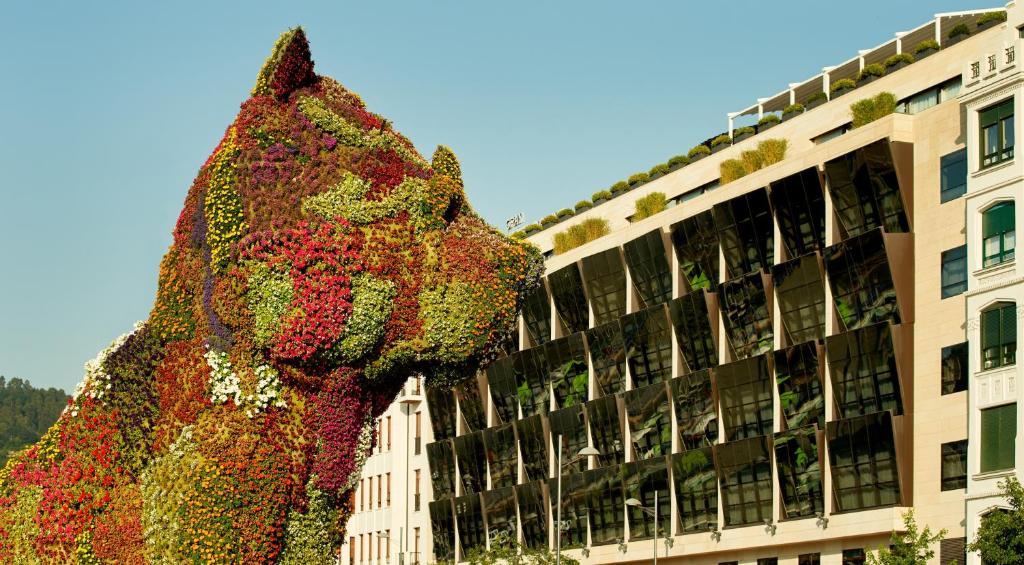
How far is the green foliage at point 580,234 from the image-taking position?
7400 cm

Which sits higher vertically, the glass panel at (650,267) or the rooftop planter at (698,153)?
the rooftop planter at (698,153)

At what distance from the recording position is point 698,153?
69500 millimetres

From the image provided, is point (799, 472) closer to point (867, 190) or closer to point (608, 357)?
point (867, 190)

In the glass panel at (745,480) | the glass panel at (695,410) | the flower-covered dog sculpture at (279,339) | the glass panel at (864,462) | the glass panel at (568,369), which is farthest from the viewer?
the glass panel at (568,369)

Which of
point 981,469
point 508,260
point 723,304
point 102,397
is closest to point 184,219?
point 102,397

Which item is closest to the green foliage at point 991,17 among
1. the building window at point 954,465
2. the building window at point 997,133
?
the building window at point 997,133

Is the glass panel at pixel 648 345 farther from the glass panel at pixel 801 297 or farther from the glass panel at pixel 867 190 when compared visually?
the glass panel at pixel 867 190

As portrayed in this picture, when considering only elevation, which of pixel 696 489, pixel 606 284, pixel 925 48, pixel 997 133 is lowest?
pixel 696 489

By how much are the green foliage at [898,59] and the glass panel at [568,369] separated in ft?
61.5

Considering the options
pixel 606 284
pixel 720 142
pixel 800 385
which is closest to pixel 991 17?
pixel 800 385

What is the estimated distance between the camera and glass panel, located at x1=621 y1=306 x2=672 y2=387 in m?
64.9

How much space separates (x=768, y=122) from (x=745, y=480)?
15999 millimetres

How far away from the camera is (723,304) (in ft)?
201

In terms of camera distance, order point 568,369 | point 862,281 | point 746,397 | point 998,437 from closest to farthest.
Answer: point 998,437 → point 862,281 → point 746,397 → point 568,369
